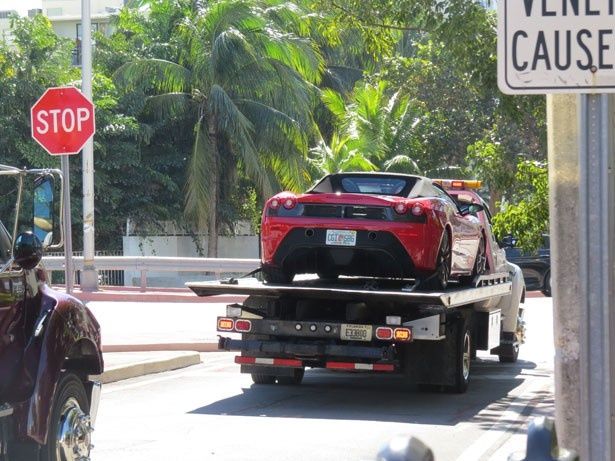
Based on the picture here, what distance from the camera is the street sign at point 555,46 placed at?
4.59 meters

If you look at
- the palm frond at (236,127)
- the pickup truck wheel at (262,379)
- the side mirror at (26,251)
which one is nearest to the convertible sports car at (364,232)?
the pickup truck wheel at (262,379)

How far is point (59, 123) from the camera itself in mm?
13750

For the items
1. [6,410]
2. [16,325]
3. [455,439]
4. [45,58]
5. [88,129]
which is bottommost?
[455,439]

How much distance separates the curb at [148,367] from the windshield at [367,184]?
9.45 ft

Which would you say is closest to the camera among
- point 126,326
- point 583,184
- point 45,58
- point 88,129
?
point 583,184

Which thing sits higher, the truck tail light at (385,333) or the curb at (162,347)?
the truck tail light at (385,333)

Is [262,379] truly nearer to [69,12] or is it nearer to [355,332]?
[355,332]

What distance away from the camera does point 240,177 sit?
36844mm

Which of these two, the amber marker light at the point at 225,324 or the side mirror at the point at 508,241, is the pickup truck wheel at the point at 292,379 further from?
the side mirror at the point at 508,241

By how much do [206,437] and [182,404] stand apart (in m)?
1.91

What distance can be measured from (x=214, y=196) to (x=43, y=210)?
2825 cm

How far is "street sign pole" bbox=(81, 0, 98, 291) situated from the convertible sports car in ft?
34.4

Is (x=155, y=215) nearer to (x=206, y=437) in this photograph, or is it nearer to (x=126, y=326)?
(x=126, y=326)

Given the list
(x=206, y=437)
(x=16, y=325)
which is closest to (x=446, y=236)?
(x=206, y=437)
